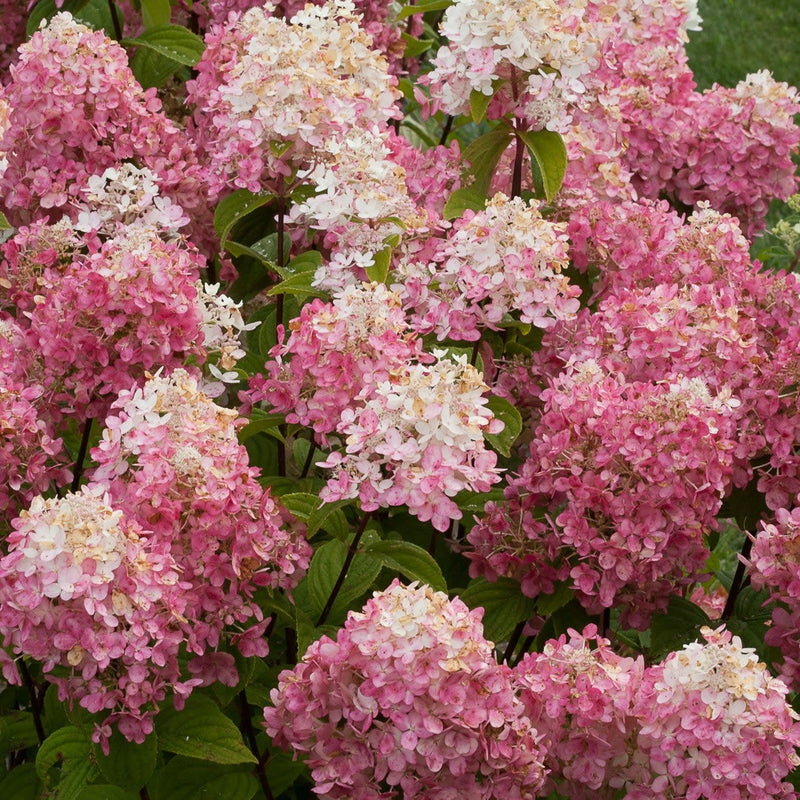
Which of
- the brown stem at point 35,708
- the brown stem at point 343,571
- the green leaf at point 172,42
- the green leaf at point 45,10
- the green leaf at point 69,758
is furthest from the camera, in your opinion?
the green leaf at point 45,10

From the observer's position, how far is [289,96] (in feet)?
8.13

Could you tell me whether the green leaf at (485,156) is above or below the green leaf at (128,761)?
above

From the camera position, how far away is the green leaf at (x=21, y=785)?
234 cm

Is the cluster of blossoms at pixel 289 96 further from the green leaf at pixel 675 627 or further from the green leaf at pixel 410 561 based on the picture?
the green leaf at pixel 675 627

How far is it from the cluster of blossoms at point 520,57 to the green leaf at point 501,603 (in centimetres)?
89

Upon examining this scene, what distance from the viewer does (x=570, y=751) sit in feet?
6.31

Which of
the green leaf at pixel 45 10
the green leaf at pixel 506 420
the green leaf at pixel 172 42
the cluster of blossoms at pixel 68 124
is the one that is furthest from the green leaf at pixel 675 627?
the green leaf at pixel 45 10

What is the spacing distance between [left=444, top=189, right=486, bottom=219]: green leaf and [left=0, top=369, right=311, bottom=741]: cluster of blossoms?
3.08ft

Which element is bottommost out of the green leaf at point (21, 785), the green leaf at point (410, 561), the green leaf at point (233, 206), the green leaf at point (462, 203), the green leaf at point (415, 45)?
the green leaf at point (21, 785)

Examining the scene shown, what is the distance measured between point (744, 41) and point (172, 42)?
5717 mm

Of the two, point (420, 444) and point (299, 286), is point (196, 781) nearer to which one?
point (420, 444)

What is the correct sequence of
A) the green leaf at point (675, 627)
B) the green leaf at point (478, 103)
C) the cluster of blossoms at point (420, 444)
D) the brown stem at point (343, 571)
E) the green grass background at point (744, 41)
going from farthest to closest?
the green grass background at point (744, 41) → the green leaf at point (478, 103) → the green leaf at point (675, 627) → the brown stem at point (343, 571) → the cluster of blossoms at point (420, 444)

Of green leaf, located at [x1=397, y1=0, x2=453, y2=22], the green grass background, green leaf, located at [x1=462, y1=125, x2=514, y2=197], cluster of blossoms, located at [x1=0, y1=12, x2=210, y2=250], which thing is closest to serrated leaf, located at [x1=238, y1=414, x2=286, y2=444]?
cluster of blossoms, located at [x1=0, y1=12, x2=210, y2=250]

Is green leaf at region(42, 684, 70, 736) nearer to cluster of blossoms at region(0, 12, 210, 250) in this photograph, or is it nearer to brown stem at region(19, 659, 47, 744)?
brown stem at region(19, 659, 47, 744)
